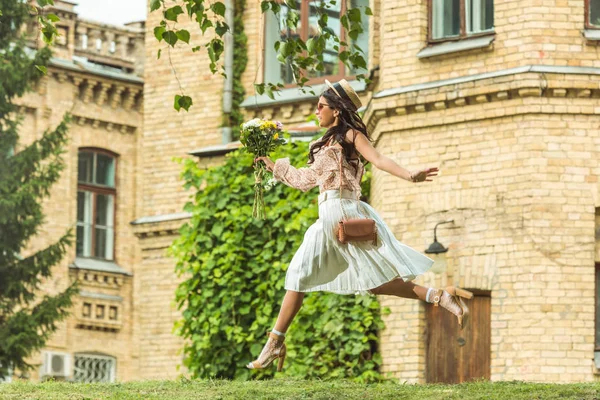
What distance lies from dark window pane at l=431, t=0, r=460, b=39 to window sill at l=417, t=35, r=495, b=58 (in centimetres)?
17

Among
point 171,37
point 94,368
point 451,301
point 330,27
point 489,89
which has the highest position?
point 330,27

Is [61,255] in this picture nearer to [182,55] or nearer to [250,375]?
[182,55]

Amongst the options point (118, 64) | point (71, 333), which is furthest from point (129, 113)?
point (71, 333)

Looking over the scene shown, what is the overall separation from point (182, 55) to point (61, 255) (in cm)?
444

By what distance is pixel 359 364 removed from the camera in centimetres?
2041

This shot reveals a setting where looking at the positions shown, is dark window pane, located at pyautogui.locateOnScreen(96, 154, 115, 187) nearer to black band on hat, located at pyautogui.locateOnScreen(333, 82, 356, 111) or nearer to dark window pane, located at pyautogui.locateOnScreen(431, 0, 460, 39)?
dark window pane, located at pyautogui.locateOnScreen(431, 0, 460, 39)

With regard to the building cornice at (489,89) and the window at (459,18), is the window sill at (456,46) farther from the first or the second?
the building cornice at (489,89)

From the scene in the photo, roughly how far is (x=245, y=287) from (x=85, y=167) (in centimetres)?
1158

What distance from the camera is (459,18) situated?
20.0 meters

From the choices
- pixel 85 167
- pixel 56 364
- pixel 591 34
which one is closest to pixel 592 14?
pixel 591 34

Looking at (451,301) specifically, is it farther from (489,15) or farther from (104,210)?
(104,210)

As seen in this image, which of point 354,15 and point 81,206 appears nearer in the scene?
point 354,15

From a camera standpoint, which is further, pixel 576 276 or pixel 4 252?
pixel 4 252

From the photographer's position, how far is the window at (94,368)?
31.5 metres
